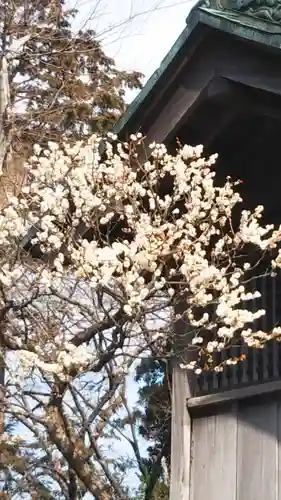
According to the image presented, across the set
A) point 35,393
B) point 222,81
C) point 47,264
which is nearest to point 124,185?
point 47,264

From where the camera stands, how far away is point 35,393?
5.14 meters

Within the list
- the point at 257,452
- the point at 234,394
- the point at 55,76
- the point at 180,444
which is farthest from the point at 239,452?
the point at 55,76

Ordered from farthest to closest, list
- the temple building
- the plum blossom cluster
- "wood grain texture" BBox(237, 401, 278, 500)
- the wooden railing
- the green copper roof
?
the plum blossom cluster
the wooden railing
"wood grain texture" BBox(237, 401, 278, 500)
the temple building
the green copper roof

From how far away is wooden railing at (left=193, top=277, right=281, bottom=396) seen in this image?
360 centimetres

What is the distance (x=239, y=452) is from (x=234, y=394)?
0.29 metres

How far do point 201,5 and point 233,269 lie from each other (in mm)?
1709

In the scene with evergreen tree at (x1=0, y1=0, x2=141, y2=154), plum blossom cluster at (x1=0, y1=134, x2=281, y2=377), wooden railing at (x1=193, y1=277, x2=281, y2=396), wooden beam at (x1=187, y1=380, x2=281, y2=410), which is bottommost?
wooden beam at (x1=187, y1=380, x2=281, y2=410)

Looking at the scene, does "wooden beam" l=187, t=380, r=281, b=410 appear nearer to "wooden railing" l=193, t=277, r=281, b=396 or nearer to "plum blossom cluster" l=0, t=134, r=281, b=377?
"wooden railing" l=193, t=277, r=281, b=396

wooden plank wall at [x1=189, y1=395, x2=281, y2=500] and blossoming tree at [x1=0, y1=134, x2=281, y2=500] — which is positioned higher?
blossoming tree at [x1=0, y1=134, x2=281, y2=500]

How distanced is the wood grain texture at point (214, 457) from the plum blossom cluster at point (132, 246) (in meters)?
0.40

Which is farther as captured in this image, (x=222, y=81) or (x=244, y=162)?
(x=244, y=162)

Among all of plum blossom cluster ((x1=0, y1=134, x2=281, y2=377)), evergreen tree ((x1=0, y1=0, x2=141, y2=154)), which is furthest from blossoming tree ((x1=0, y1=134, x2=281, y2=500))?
evergreen tree ((x1=0, y1=0, x2=141, y2=154))

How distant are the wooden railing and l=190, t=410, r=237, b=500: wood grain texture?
0.57 ft

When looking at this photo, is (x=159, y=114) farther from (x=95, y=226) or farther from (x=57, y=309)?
(x=57, y=309)
